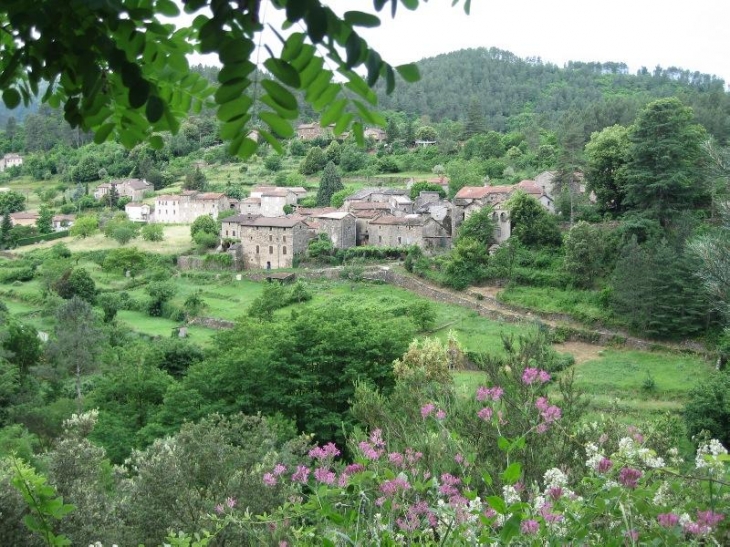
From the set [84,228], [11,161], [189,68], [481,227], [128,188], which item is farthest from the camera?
[11,161]

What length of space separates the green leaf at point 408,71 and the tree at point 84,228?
181 feet

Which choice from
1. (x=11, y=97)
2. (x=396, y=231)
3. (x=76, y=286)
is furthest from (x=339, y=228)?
(x=11, y=97)

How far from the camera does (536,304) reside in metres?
29.5

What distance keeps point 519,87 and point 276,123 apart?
11117 centimetres

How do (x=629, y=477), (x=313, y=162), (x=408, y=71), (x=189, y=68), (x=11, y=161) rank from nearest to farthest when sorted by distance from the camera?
(x=408, y=71) < (x=189, y=68) < (x=629, y=477) < (x=313, y=162) < (x=11, y=161)

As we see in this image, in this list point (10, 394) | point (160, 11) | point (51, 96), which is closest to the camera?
point (160, 11)

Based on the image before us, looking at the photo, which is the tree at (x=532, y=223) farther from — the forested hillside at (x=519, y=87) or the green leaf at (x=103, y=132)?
the forested hillside at (x=519, y=87)

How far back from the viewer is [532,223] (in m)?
34.1

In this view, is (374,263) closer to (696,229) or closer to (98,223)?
(696,229)

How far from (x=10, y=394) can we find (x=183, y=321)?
13892mm

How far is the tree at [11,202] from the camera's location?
62.7 meters

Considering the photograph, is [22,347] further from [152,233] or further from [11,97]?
[11,97]

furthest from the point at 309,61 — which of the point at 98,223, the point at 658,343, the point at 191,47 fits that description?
the point at 98,223

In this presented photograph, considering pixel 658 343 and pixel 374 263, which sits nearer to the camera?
pixel 658 343
